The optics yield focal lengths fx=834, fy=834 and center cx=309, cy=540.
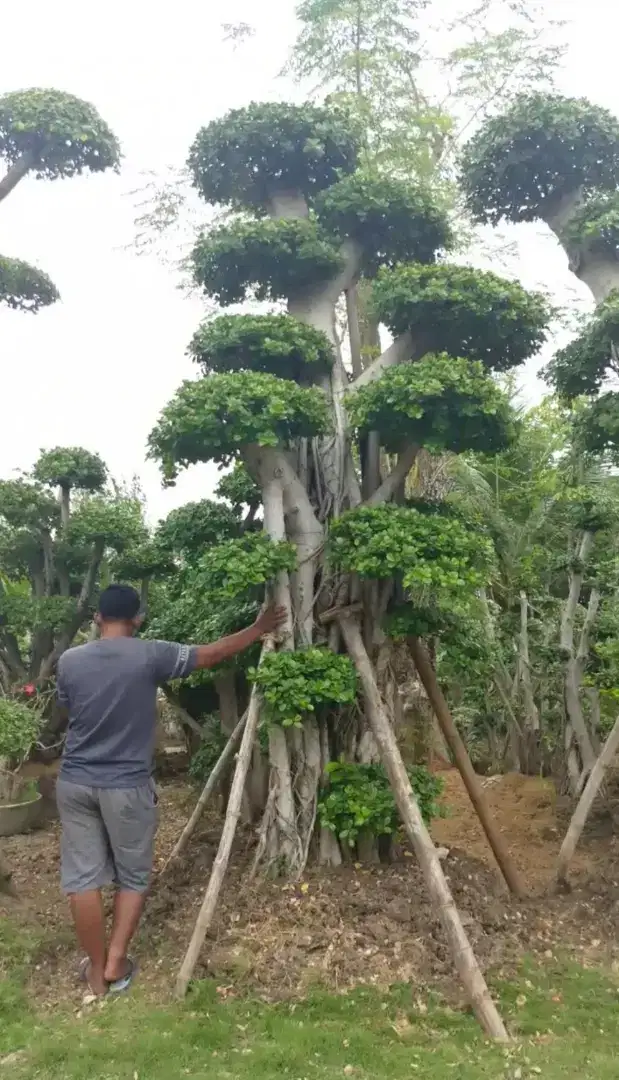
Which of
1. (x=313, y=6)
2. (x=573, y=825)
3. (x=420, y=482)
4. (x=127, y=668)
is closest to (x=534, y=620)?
(x=420, y=482)

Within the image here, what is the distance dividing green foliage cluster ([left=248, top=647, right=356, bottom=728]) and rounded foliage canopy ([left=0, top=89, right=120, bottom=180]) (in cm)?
400

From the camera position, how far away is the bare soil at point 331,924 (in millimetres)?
4402

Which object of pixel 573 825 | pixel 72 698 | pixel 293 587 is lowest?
pixel 573 825

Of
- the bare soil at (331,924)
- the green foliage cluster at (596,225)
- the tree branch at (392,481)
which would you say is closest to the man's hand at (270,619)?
the tree branch at (392,481)

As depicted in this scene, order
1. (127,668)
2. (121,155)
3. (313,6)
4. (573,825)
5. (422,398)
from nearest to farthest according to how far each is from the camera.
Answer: (127,668) < (422,398) < (573,825) < (121,155) < (313,6)

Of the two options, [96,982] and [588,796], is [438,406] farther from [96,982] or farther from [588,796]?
[96,982]

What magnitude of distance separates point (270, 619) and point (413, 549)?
1.00 metres

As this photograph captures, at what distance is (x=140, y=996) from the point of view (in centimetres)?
419

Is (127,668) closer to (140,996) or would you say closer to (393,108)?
(140,996)

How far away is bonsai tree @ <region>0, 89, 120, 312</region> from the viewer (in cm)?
597

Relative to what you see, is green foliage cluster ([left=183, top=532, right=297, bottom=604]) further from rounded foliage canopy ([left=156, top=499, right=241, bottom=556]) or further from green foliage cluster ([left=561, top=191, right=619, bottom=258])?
green foliage cluster ([left=561, top=191, right=619, bottom=258])

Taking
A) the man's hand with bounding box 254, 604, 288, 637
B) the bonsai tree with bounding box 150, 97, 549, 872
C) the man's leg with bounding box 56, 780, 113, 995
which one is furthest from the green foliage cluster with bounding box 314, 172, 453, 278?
the man's leg with bounding box 56, 780, 113, 995

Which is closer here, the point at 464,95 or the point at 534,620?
the point at 534,620

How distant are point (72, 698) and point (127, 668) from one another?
327 millimetres
